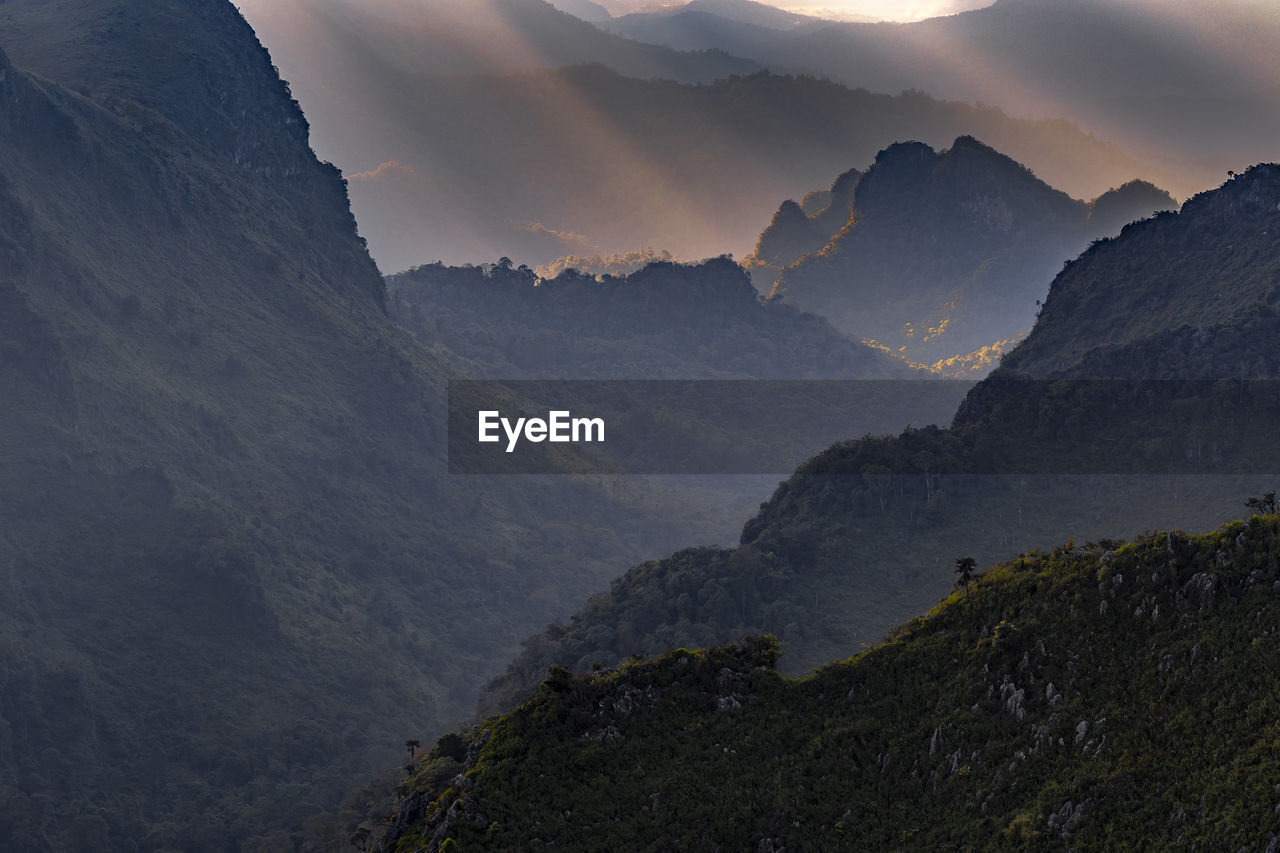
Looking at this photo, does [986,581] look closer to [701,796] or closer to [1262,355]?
[701,796]

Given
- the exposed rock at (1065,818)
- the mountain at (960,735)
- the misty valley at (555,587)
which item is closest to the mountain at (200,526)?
the misty valley at (555,587)

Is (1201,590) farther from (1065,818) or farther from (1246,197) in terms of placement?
(1246,197)

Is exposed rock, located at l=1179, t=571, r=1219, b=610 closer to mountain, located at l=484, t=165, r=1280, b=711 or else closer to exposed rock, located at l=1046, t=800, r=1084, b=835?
exposed rock, located at l=1046, t=800, r=1084, b=835

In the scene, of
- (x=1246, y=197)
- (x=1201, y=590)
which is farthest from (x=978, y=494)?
(x=1201, y=590)

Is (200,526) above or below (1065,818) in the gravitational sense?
below

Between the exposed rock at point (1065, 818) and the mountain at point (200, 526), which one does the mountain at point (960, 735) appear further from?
the mountain at point (200, 526)

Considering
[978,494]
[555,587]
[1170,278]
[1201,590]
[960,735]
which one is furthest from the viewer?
[555,587]
